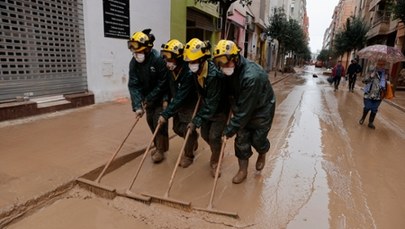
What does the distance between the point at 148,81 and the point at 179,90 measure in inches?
21.6

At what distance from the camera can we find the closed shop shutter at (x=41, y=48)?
17.4ft

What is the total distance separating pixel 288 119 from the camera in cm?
747

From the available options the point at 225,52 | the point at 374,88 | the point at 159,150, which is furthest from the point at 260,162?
the point at 374,88

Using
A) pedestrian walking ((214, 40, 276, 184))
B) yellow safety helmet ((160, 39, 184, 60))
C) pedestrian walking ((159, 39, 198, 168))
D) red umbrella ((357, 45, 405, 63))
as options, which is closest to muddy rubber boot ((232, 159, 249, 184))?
pedestrian walking ((214, 40, 276, 184))

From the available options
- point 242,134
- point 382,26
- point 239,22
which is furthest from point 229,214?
point 382,26

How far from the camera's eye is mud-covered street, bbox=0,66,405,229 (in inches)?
112

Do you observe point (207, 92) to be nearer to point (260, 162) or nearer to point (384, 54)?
point (260, 162)

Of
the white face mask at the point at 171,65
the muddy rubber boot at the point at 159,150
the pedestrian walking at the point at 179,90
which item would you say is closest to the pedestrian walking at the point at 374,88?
the pedestrian walking at the point at 179,90

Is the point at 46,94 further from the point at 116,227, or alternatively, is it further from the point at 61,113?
the point at 116,227

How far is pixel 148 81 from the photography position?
13.0 feet

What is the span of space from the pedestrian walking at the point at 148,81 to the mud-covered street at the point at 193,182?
0.75 metres

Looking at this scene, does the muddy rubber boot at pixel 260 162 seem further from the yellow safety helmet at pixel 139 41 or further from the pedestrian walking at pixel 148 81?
the yellow safety helmet at pixel 139 41

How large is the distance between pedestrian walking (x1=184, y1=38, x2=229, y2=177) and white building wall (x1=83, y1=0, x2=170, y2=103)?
4.41m

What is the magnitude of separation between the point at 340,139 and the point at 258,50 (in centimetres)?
2515
